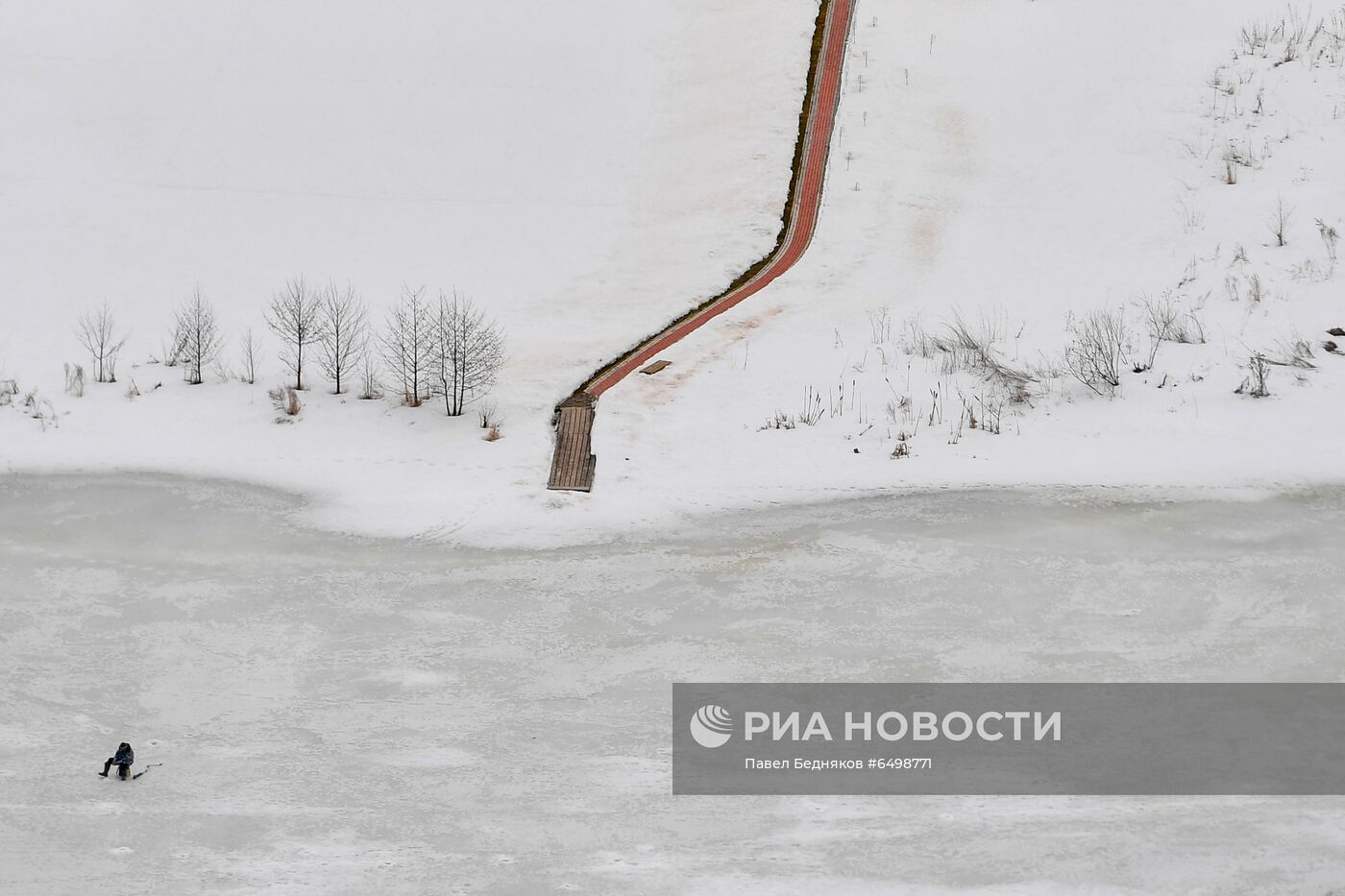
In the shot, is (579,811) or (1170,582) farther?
(1170,582)

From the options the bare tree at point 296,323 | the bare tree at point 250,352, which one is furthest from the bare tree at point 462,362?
the bare tree at point 250,352

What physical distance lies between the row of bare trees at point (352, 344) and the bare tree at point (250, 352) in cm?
1

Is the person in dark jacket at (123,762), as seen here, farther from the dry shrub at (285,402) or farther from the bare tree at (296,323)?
the bare tree at (296,323)

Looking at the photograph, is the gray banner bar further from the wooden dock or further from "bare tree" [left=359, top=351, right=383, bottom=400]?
"bare tree" [left=359, top=351, right=383, bottom=400]

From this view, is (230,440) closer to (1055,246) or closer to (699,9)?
(1055,246)

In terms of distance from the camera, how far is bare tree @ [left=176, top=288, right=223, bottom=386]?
2136 centimetres

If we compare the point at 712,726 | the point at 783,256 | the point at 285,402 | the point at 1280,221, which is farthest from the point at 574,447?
the point at 1280,221

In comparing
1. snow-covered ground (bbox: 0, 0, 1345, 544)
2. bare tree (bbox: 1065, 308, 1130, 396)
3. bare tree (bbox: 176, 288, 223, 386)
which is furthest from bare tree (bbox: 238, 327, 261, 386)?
bare tree (bbox: 1065, 308, 1130, 396)

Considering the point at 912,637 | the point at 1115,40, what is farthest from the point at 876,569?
the point at 1115,40

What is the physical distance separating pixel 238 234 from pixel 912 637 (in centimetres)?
1395

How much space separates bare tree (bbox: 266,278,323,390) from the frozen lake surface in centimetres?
299

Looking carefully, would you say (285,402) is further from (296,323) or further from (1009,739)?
(1009,739)

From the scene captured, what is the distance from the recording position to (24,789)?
13.6m

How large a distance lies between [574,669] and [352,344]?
784cm
